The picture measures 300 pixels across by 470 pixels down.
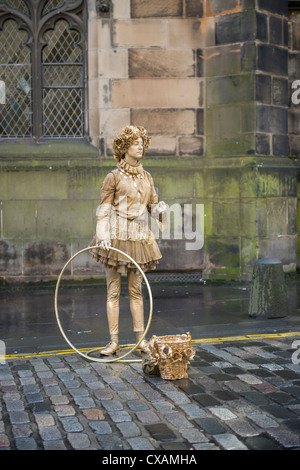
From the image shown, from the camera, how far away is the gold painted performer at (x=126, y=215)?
6.40 m

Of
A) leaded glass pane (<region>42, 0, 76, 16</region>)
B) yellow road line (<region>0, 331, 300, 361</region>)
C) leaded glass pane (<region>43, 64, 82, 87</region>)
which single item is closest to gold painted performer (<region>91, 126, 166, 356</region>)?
yellow road line (<region>0, 331, 300, 361</region>)

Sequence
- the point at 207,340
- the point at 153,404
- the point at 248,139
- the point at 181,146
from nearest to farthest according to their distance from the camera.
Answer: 1. the point at 153,404
2. the point at 207,340
3. the point at 248,139
4. the point at 181,146

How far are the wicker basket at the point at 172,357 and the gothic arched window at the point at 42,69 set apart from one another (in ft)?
22.1

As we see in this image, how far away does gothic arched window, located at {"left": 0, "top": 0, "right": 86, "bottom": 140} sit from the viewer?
453 inches

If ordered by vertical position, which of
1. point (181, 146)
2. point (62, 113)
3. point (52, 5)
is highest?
point (52, 5)

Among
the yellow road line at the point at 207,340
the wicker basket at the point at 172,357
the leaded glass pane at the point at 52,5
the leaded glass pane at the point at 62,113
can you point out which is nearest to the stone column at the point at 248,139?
the leaded glass pane at the point at 62,113

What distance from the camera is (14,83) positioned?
38.2 feet

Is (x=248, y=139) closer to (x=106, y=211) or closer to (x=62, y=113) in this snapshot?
(x=62, y=113)

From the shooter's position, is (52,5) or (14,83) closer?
(52,5)

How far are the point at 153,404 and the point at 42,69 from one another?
316 inches

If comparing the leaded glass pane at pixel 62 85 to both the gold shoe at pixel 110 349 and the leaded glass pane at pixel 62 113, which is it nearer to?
the leaded glass pane at pixel 62 113

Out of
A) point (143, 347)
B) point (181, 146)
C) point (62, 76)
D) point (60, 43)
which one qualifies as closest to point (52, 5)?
point (60, 43)

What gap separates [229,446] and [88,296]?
6.21m
